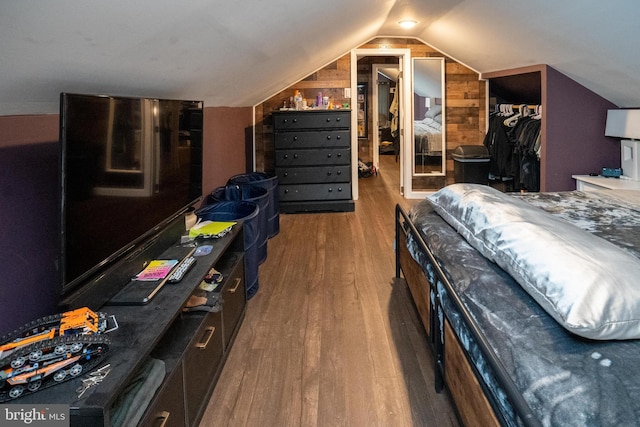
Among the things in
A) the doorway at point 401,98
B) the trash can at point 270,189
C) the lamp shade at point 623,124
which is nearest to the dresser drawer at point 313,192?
the doorway at point 401,98

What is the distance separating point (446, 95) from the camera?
6473 mm

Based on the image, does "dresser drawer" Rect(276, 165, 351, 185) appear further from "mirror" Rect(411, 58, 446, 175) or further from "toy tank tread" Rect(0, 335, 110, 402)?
"toy tank tread" Rect(0, 335, 110, 402)

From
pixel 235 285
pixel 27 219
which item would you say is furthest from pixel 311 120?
pixel 27 219

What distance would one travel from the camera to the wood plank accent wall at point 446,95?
638 cm

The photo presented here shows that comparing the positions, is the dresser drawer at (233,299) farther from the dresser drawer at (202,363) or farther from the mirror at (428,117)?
the mirror at (428,117)

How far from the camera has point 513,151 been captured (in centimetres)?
572

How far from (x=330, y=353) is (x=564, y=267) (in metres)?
1.41

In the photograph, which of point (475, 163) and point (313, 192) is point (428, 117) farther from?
point (313, 192)

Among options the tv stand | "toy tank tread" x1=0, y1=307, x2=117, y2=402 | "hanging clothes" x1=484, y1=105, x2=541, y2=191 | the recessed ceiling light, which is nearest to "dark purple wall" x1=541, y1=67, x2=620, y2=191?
"hanging clothes" x1=484, y1=105, x2=541, y2=191

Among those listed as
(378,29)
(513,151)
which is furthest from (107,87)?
(513,151)

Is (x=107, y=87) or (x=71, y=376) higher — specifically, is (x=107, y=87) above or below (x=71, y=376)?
above

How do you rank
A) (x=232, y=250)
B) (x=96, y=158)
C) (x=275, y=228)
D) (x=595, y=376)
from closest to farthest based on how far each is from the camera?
(x=595, y=376), (x=96, y=158), (x=232, y=250), (x=275, y=228)

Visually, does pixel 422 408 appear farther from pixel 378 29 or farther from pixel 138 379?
pixel 378 29

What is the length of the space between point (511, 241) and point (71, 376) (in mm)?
1448
